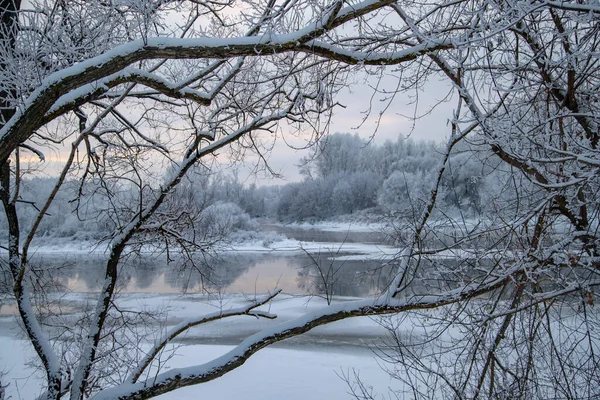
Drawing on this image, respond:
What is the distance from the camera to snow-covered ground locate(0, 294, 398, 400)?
6973mm

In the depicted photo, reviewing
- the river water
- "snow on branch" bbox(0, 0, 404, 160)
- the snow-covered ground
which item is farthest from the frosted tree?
the river water

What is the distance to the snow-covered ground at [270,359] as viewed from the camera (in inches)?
275

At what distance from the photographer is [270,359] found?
8391mm

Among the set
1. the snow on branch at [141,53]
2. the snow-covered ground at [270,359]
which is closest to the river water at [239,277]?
the snow-covered ground at [270,359]

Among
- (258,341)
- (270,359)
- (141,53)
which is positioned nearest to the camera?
(141,53)

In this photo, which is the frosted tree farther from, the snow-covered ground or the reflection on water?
the reflection on water

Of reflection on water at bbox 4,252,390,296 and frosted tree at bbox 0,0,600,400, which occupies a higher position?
frosted tree at bbox 0,0,600,400

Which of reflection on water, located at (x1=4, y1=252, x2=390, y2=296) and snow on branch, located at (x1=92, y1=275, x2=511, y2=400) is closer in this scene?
snow on branch, located at (x1=92, y1=275, x2=511, y2=400)

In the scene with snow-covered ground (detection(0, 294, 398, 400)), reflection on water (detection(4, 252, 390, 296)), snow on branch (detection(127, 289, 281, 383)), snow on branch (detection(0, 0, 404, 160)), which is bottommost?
snow-covered ground (detection(0, 294, 398, 400))

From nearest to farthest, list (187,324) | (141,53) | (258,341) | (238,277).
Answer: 1. (141,53)
2. (258,341)
3. (187,324)
4. (238,277)

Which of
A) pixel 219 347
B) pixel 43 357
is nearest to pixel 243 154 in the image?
pixel 43 357

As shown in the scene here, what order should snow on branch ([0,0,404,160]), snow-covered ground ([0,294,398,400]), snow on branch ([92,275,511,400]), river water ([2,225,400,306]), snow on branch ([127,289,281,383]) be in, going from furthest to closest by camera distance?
1. river water ([2,225,400,306])
2. snow-covered ground ([0,294,398,400])
3. snow on branch ([127,289,281,383])
4. snow on branch ([92,275,511,400])
5. snow on branch ([0,0,404,160])

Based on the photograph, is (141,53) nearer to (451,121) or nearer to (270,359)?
(451,121)

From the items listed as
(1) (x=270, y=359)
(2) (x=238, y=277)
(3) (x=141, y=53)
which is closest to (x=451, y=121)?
(3) (x=141, y=53)
